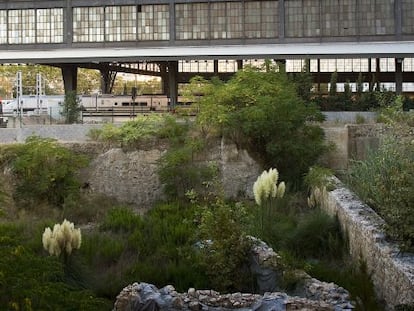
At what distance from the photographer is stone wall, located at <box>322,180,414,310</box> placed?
10406 millimetres

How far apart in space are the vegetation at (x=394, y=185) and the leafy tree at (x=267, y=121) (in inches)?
220

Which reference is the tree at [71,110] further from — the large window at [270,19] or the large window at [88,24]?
the large window at [270,19]

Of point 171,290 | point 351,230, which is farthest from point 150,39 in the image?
point 171,290

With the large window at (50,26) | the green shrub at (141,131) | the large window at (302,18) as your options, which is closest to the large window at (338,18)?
the large window at (302,18)

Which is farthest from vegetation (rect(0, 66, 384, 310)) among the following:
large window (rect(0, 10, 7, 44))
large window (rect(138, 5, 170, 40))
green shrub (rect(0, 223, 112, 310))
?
large window (rect(0, 10, 7, 44))

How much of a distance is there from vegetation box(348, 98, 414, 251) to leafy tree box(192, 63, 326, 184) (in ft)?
18.3

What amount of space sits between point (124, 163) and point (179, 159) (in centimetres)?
277

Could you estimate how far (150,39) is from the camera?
37250mm

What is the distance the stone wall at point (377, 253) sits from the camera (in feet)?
34.1

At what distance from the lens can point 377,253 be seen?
39.3 feet

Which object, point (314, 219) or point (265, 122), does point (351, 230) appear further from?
point (265, 122)

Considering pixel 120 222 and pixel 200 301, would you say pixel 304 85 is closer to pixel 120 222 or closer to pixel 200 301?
pixel 120 222

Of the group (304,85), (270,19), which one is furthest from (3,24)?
(304,85)

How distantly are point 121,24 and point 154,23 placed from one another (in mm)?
1987
